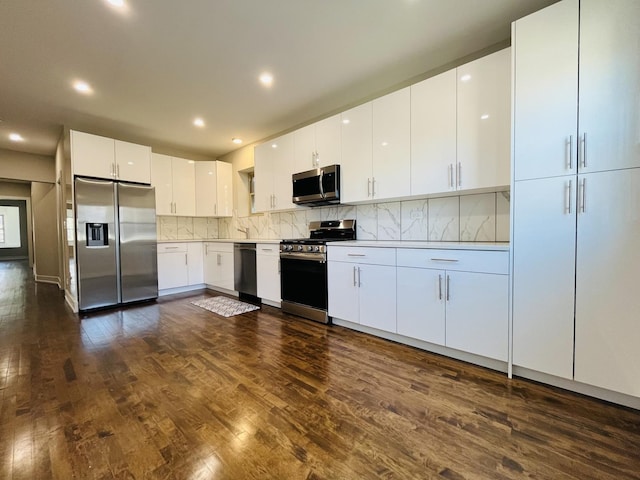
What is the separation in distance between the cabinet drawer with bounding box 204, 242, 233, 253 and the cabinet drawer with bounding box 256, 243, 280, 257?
2.43ft

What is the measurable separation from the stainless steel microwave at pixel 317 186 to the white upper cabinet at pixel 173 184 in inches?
97.2

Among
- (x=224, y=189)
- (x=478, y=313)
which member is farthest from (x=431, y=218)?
(x=224, y=189)

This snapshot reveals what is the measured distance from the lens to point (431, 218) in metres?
2.85

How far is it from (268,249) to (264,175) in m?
→ 1.19

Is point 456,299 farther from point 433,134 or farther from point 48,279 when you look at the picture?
point 48,279

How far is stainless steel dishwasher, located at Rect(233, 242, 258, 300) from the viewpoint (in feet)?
13.1

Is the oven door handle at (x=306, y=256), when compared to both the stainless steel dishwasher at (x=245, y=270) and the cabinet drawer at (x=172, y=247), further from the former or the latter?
the cabinet drawer at (x=172, y=247)

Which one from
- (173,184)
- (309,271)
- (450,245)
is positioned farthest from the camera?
(173,184)

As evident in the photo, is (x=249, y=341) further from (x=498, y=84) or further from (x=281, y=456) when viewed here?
(x=498, y=84)

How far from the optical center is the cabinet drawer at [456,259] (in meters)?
1.96

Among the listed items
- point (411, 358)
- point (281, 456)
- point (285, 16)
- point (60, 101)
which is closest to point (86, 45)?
point (60, 101)

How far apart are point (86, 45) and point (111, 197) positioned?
2.12 metres

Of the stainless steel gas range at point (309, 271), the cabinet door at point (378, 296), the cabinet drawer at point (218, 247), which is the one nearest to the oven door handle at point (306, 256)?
the stainless steel gas range at point (309, 271)

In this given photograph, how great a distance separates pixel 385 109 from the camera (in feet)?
9.12
